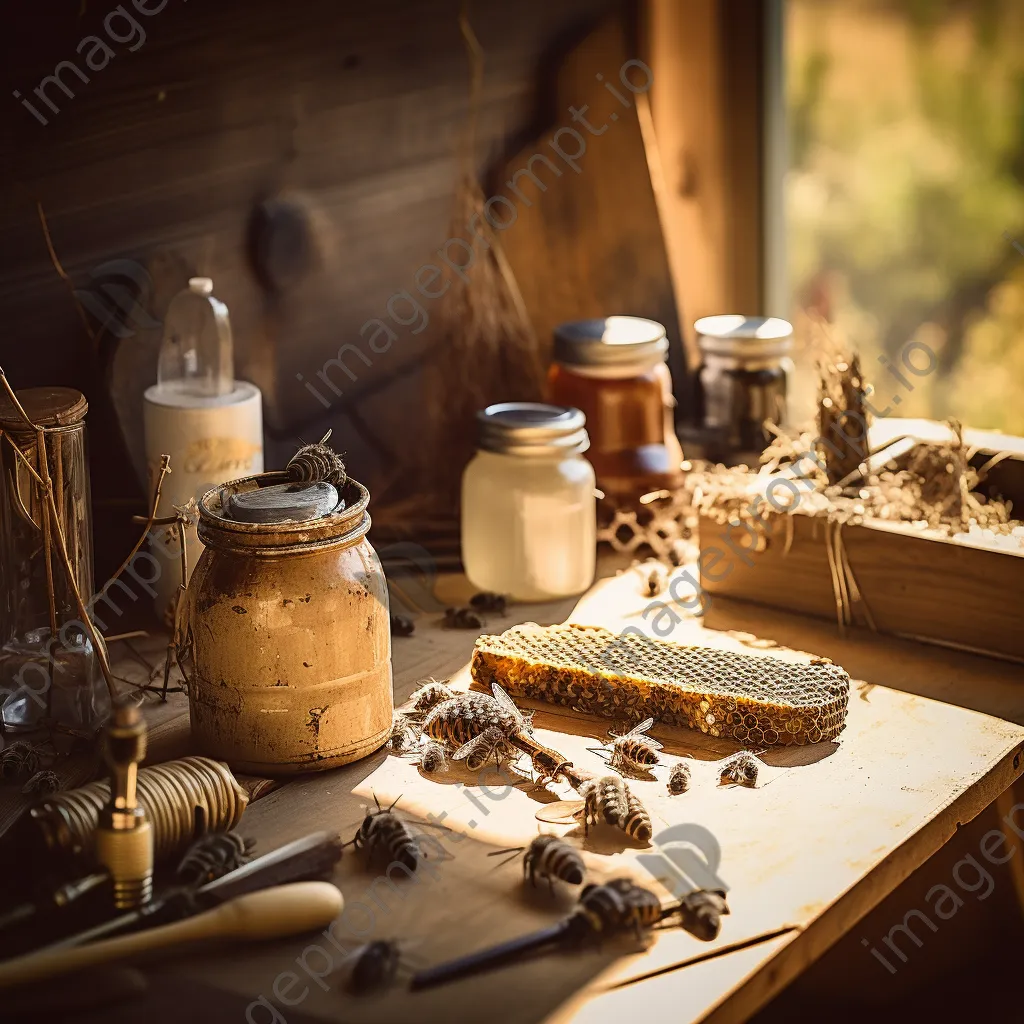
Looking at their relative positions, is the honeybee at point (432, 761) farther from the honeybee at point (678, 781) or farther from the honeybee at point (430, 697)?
the honeybee at point (678, 781)

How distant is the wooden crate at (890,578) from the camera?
1468 mm

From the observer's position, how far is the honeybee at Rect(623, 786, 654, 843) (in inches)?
44.3

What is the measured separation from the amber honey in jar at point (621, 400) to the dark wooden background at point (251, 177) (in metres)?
0.25

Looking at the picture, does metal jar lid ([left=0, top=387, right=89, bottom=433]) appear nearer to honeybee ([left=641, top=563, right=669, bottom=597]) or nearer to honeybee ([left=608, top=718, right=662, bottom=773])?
honeybee ([left=608, top=718, right=662, bottom=773])

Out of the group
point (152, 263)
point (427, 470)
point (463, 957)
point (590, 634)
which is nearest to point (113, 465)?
point (152, 263)

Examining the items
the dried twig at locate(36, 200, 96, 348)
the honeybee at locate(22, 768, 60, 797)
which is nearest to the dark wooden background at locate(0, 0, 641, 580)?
the dried twig at locate(36, 200, 96, 348)

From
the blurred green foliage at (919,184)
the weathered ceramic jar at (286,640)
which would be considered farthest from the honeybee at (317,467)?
the blurred green foliage at (919,184)

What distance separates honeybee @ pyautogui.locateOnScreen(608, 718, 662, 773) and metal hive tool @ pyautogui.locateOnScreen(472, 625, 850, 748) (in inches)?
2.8

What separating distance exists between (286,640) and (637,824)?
1.05 ft

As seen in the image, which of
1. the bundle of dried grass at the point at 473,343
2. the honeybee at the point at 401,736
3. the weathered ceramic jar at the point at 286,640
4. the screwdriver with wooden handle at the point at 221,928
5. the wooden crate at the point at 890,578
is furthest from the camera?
the bundle of dried grass at the point at 473,343

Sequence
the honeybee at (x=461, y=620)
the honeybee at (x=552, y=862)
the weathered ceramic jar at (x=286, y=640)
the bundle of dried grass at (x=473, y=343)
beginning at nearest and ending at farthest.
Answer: the honeybee at (x=552, y=862) → the weathered ceramic jar at (x=286, y=640) → the honeybee at (x=461, y=620) → the bundle of dried grass at (x=473, y=343)

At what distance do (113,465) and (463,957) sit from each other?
0.81 metres

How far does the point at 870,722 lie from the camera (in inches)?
53.1

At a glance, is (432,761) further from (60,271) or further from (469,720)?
(60,271)
